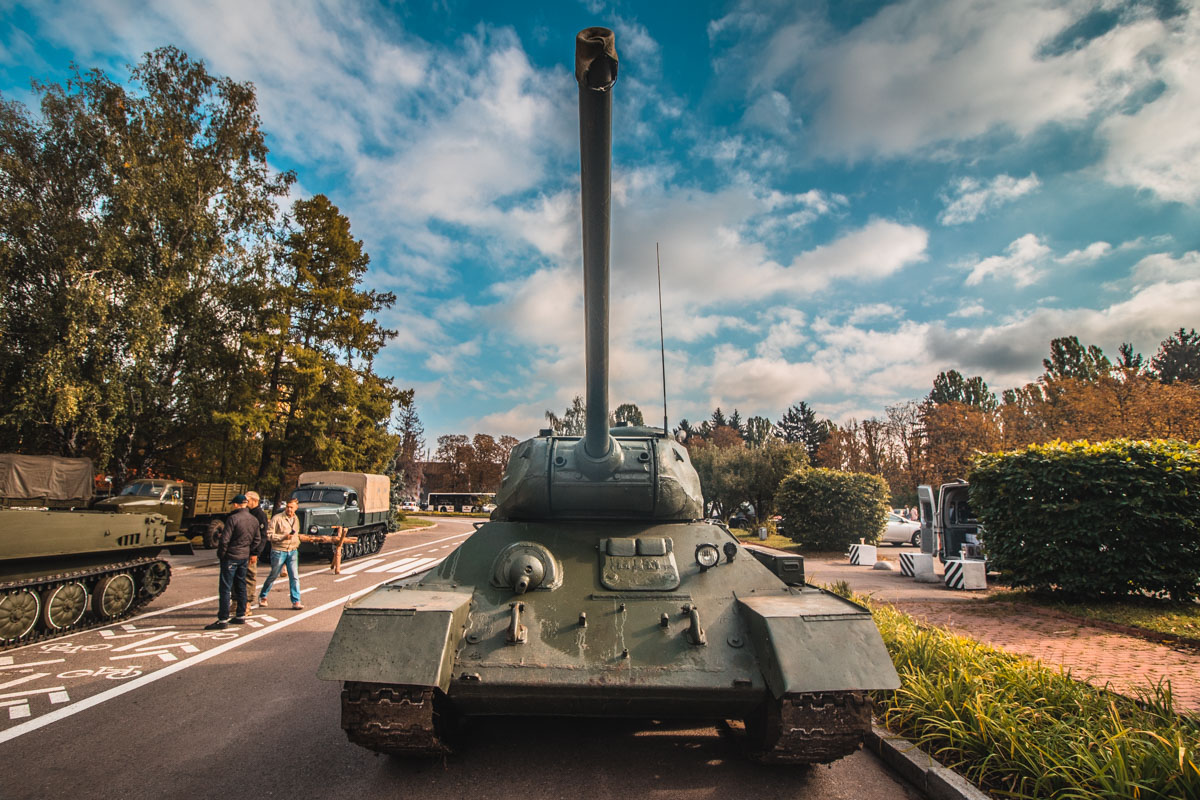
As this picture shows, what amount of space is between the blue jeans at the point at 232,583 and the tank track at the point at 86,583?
1.60 m

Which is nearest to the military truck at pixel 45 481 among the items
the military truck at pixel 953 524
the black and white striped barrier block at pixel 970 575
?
the black and white striped barrier block at pixel 970 575

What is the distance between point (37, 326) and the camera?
702 inches

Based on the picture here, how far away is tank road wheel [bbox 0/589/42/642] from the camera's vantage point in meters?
6.93

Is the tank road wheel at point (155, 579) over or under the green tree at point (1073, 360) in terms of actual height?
under

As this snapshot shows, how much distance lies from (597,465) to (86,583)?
774cm

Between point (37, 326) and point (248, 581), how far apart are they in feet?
50.1

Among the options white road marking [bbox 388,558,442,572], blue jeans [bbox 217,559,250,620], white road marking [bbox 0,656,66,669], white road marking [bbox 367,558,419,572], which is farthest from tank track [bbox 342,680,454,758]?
white road marking [bbox 367,558,419,572]

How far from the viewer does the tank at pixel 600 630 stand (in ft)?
11.1

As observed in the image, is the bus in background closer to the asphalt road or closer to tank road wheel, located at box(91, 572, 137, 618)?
tank road wheel, located at box(91, 572, 137, 618)

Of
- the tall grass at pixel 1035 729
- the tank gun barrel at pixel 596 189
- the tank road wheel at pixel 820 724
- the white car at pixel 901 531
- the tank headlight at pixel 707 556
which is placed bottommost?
the white car at pixel 901 531

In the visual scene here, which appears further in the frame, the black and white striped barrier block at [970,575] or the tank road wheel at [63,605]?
the black and white striped barrier block at [970,575]

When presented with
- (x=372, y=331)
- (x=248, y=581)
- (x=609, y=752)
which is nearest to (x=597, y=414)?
(x=609, y=752)

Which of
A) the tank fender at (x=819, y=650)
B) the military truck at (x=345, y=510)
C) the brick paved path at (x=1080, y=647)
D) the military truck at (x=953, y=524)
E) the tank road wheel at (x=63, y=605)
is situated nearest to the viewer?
the tank fender at (x=819, y=650)

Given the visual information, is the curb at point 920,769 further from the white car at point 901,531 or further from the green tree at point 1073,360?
the green tree at point 1073,360
